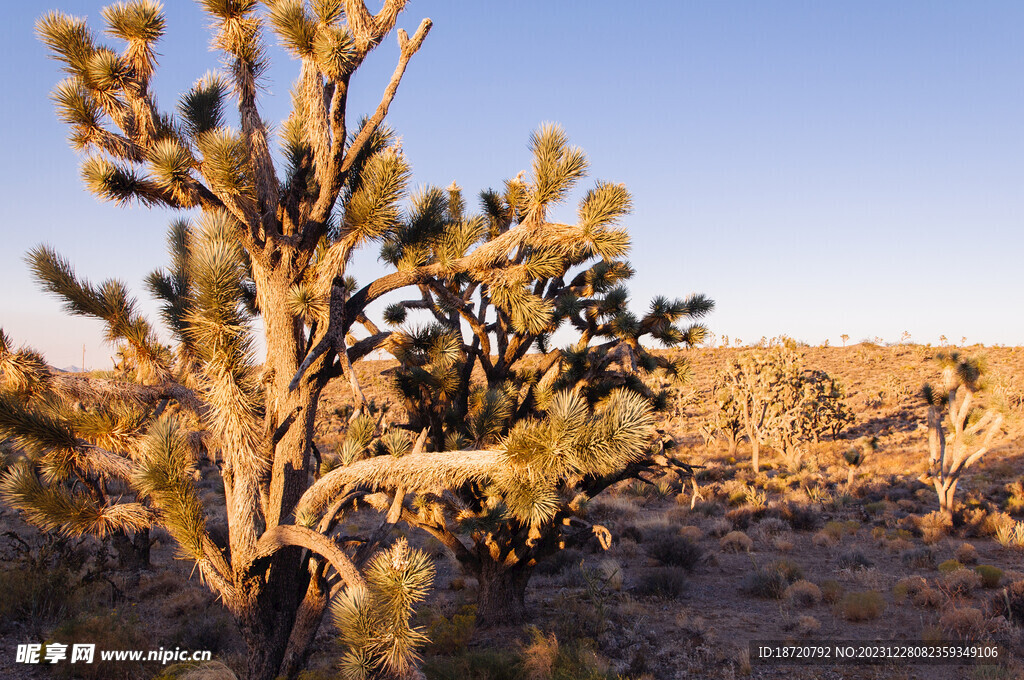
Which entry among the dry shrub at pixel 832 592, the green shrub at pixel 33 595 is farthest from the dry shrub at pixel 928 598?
the green shrub at pixel 33 595

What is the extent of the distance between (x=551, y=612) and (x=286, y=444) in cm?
606

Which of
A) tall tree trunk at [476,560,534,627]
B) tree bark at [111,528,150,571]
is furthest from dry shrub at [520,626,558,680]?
tree bark at [111,528,150,571]

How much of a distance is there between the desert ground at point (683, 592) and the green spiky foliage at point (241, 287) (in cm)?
104

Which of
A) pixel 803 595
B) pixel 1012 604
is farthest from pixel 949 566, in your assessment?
pixel 803 595

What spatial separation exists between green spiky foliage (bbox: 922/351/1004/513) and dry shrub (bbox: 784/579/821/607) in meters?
6.44

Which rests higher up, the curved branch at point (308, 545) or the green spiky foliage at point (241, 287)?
the green spiky foliage at point (241, 287)

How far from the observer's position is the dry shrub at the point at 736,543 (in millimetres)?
13273

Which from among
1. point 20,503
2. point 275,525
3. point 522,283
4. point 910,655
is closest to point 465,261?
point 522,283

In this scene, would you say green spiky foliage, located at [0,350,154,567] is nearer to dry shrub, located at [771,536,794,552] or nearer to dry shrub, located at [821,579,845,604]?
dry shrub, located at [821,579,845,604]

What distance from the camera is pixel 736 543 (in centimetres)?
1336

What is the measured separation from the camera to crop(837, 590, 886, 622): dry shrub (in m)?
8.55

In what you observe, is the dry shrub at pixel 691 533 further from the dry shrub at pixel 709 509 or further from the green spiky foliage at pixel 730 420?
the green spiky foliage at pixel 730 420

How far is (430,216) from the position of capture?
5.00 metres

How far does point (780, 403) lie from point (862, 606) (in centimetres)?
1657
